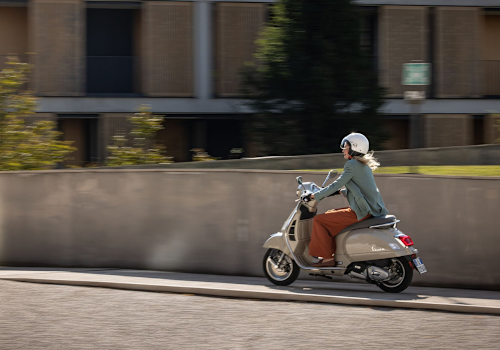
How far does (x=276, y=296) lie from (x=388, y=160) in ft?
22.0

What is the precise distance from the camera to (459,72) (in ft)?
72.4

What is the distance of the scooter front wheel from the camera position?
28.0 feet

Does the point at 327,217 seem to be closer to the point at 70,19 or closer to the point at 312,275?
the point at 312,275

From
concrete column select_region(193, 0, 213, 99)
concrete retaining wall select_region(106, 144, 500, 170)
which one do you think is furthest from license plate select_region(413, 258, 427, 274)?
concrete column select_region(193, 0, 213, 99)

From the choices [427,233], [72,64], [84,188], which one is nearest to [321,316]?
[427,233]

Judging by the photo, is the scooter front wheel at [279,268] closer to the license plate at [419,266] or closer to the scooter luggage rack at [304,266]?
the scooter luggage rack at [304,266]

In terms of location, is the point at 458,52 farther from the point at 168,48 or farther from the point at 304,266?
the point at 304,266

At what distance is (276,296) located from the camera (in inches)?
309

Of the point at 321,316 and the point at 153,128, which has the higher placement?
the point at 153,128

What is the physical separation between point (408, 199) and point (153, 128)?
28.3 ft

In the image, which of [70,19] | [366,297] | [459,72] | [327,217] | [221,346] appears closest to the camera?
[221,346]

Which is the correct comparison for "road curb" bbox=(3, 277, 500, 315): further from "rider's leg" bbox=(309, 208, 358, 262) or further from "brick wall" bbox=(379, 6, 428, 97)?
"brick wall" bbox=(379, 6, 428, 97)

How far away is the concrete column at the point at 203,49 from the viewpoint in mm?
20812

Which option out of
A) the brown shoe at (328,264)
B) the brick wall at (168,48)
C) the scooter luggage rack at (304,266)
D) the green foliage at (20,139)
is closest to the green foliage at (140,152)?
the green foliage at (20,139)
